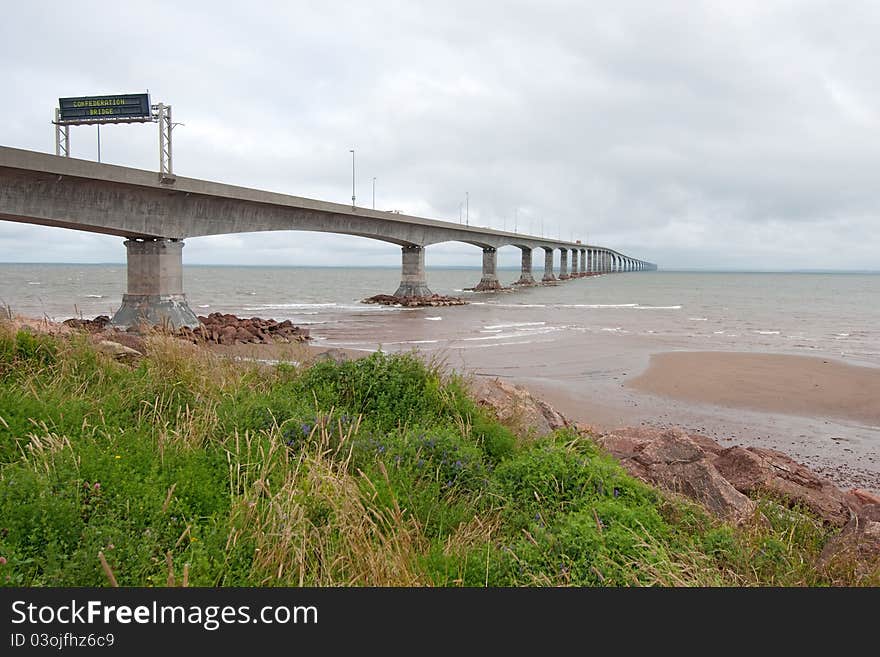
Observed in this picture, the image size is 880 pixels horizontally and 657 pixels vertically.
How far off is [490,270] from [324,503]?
69034 millimetres

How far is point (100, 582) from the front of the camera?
2830 millimetres

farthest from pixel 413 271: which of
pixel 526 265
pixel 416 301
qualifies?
pixel 526 265

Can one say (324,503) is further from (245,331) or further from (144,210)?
(144,210)

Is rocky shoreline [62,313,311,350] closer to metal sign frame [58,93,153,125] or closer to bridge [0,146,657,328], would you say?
bridge [0,146,657,328]

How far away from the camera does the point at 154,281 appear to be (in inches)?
909

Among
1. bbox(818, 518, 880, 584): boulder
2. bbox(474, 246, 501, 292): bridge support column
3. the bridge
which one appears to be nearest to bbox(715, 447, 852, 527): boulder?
bbox(818, 518, 880, 584): boulder

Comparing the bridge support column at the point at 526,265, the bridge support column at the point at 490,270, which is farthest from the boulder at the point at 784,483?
the bridge support column at the point at 526,265

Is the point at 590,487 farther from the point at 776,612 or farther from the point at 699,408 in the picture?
the point at 699,408

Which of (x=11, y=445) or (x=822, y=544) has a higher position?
(x=11, y=445)

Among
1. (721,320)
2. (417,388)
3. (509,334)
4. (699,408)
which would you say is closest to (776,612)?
(417,388)

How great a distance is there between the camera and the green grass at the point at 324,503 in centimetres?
309

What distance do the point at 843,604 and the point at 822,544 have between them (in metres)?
2.15

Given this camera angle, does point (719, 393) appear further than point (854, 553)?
Yes

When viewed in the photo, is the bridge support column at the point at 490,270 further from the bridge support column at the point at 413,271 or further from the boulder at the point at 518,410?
the boulder at the point at 518,410
